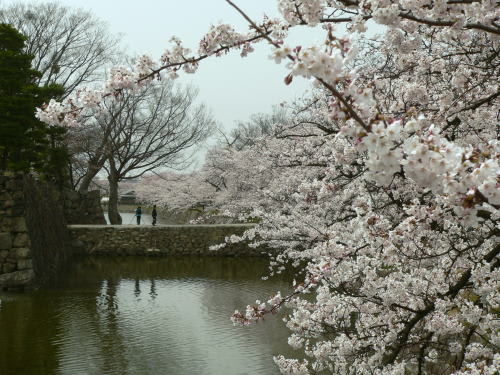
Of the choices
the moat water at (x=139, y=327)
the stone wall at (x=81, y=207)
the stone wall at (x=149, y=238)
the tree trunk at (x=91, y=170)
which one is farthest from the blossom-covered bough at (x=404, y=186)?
the tree trunk at (x=91, y=170)

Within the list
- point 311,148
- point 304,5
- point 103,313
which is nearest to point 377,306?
point 304,5

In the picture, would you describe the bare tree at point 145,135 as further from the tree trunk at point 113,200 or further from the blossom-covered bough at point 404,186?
the blossom-covered bough at point 404,186

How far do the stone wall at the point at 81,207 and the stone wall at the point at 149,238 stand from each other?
156 centimetres

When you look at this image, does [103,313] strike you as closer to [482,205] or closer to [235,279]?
[235,279]

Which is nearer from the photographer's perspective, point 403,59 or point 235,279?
point 403,59

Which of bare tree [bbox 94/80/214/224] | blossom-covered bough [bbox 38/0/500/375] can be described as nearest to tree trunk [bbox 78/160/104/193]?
bare tree [bbox 94/80/214/224]

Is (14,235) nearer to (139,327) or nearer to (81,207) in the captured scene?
(139,327)

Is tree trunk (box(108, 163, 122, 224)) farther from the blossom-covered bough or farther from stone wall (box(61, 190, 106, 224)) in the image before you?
the blossom-covered bough

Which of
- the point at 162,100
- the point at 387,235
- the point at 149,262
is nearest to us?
the point at 387,235

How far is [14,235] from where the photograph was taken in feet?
32.9

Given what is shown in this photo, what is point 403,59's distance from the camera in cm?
359

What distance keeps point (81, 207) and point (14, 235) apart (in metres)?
7.53

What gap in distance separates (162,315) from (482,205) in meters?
7.09

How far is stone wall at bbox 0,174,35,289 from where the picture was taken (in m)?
9.91
